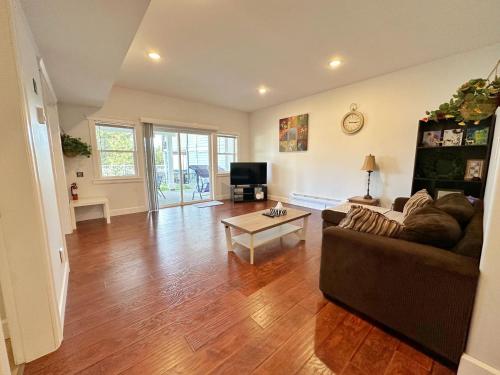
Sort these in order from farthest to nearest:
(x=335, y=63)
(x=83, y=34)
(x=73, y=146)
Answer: (x=73, y=146), (x=335, y=63), (x=83, y=34)

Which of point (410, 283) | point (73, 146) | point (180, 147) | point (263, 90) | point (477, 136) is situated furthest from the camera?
point (180, 147)

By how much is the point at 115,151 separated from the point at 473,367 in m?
5.48

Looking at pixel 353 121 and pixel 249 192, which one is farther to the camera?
pixel 249 192

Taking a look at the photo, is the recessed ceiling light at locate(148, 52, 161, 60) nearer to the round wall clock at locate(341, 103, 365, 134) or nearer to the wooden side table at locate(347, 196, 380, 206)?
the round wall clock at locate(341, 103, 365, 134)

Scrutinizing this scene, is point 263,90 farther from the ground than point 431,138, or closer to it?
farther from the ground

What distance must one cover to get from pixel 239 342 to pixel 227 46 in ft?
10.5

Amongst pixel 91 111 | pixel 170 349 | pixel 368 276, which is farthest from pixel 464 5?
pixel 91 111

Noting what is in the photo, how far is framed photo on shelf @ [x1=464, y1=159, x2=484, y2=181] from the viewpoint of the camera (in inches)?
107

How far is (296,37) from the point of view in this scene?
8.16ft

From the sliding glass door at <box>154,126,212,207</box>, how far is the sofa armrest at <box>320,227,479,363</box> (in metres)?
4.47

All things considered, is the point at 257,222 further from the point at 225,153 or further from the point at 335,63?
the point at 225,153

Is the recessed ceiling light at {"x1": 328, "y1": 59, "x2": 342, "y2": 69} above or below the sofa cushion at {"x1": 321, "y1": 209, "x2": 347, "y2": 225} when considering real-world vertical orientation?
above

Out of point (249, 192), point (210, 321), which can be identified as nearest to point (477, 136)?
point (210, 321)

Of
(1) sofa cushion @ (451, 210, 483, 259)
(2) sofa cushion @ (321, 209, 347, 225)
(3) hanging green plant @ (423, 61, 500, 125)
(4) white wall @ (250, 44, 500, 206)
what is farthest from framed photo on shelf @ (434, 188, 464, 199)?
(3) hanging green plant @ (423, 61, 500, 125)
